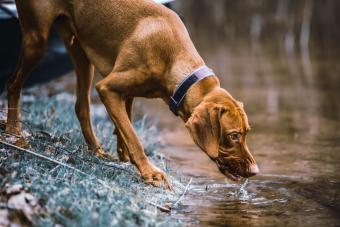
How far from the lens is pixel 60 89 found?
10680 mm

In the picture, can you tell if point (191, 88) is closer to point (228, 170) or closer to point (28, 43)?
point (228, 170)

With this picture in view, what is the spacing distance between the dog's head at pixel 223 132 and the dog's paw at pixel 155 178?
39 centimetres

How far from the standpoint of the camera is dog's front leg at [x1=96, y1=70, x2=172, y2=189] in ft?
17.4

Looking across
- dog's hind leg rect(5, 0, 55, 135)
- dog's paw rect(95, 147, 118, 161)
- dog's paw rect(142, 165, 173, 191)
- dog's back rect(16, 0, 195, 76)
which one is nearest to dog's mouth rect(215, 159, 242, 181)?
dog's paw rect(142, 165, 173, 191)

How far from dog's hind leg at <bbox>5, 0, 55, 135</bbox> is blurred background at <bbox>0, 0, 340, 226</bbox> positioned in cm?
145

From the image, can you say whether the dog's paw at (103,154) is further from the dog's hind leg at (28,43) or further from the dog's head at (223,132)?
the dog's head at (223,132)

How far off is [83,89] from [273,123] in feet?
9.51

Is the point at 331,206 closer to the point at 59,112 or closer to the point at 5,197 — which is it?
the point at 5,197

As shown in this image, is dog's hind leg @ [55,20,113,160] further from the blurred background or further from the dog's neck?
the dog's neck

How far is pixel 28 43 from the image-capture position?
18.9 ft

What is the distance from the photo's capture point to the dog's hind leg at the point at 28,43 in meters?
5.66

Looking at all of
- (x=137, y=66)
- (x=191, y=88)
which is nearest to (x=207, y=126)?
(x=191, y=88)

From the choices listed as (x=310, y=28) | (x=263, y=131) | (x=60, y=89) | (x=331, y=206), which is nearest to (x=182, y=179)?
(x=331, y=206)

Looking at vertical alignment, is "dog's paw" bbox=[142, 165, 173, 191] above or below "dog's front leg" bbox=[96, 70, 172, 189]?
below
